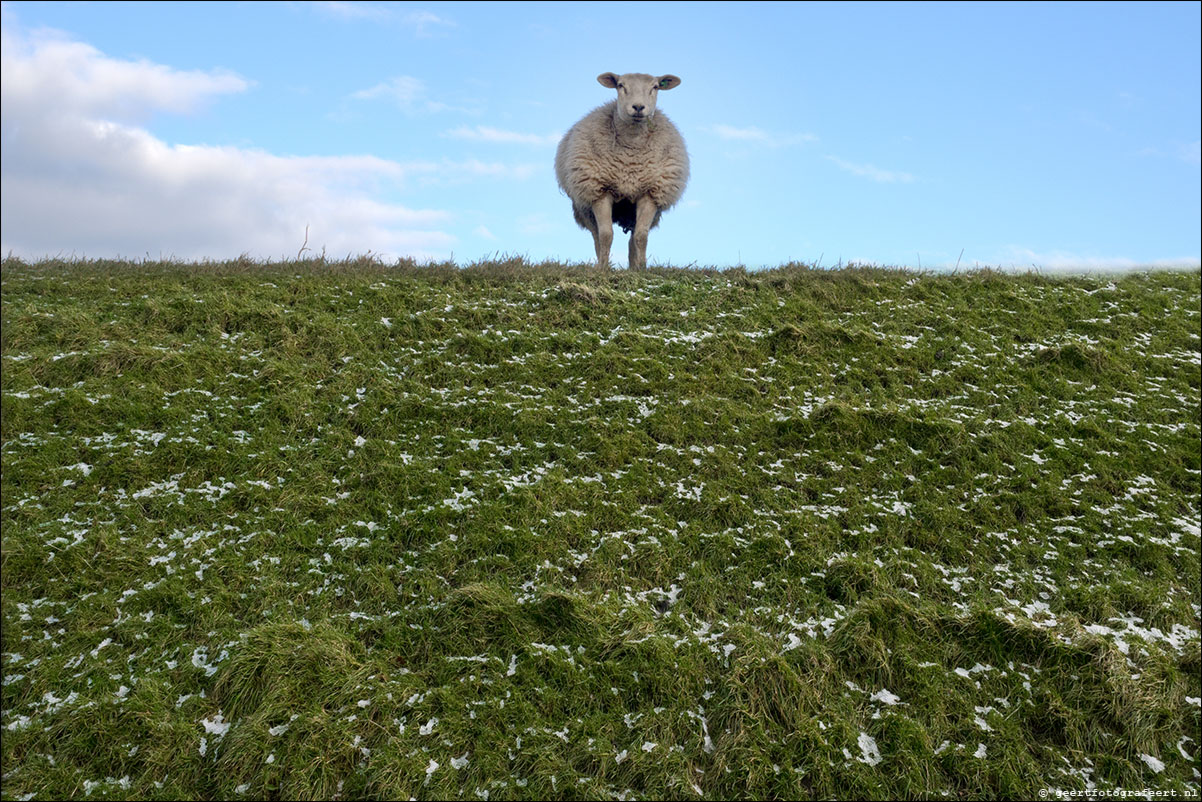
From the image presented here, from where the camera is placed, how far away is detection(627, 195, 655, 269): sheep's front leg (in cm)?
1689

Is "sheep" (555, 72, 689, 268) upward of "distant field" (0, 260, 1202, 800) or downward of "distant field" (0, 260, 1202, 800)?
upward

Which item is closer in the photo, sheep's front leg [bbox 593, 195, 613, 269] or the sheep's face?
the sheep's face

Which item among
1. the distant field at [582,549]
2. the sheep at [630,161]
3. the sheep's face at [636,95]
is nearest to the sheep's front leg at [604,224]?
the sheep at [630,161]

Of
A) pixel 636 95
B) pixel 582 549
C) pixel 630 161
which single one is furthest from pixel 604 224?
pixel 582 549

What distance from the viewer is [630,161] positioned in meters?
16.7

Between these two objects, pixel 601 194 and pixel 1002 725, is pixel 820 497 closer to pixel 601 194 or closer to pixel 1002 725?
pixel 1002 725

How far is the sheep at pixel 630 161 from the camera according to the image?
16625 mm

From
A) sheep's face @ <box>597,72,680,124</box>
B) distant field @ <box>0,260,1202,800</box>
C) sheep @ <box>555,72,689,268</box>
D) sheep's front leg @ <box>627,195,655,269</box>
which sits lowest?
distant field @ <box>0,260,1202,800</box>

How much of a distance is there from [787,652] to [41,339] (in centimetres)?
1107

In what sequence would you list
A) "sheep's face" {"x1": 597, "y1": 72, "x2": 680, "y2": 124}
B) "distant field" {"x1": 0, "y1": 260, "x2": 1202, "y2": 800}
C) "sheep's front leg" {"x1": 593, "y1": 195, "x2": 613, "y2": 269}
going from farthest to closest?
"sheep's front leg" {"x1": 593, "y1": 195, "x2": 613, "y2": 269}
"sheep's face" {"x1": 597, "y1": 72, "x2": 680, "y2": 124}
"distant field" {"x1": 0, "y1": 260, "x2": 1202, "y2": 800}

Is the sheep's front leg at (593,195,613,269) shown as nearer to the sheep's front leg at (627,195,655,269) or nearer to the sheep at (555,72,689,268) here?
the sheep at (555,72,689,268)

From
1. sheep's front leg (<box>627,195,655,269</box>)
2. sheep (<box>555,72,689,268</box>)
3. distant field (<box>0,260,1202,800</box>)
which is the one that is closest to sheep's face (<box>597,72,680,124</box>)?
sheep (<box>555,72,689,268</box>)

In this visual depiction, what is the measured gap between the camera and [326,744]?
221 inches

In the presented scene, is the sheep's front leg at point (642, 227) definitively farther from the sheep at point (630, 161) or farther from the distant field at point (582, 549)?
the distant field at point (582, 549)
